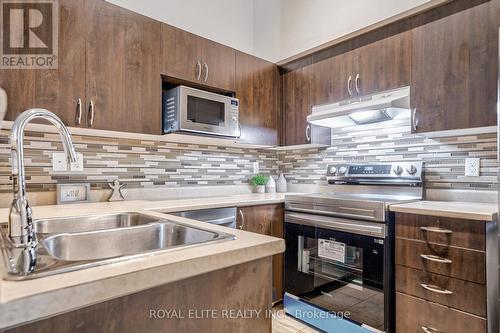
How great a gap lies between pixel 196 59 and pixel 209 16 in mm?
796

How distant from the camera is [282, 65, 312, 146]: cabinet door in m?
2.65

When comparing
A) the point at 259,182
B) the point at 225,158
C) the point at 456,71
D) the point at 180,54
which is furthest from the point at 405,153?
the point at 180,54

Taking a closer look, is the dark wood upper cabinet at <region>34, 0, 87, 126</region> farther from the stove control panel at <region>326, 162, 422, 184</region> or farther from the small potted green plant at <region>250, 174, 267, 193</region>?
the stove control panel at <region>326, 162, 422, 184</region>

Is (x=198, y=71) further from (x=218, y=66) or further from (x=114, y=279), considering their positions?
(x=114, y=279)

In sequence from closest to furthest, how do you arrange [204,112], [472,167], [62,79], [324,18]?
1. [62,79]
2. [472,167]
3. [204,112]
4. [324,18]

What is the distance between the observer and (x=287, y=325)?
2135 millimetres

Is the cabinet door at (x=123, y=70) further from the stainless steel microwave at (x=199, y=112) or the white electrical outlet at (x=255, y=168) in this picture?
the white electrical outlet at (x=255, y=168)

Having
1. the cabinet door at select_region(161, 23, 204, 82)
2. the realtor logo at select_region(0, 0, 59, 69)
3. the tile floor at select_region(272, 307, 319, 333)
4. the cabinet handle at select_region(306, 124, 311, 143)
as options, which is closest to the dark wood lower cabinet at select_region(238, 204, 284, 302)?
the tile floor at select_region(272, 307, 319, 333)

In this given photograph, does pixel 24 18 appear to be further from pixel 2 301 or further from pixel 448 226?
pixel 448 226

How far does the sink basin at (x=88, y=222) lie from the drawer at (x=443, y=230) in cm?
138

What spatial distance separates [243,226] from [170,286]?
1468 mm

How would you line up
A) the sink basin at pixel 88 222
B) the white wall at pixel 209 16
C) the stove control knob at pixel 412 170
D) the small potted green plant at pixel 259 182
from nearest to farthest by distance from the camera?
the sink basin at pixel 88 222 < the stove control knob at pixel 412 170 < the white wall at pixel 209 16 < the small potted green plant at pixel 259 182

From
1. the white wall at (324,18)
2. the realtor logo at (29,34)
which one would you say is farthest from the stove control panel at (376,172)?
the realtor logo at (29,34)

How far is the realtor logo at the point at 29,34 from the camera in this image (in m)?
1.55
